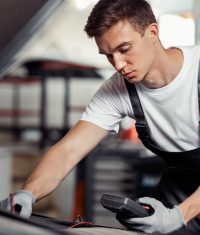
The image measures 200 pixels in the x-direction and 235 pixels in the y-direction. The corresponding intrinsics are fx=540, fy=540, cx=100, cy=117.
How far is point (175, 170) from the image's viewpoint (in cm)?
197

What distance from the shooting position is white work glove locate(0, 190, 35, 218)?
1466 mm

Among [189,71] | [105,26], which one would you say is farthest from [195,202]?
[105,26]

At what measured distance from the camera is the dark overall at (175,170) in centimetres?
182

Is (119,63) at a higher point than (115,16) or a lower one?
lower

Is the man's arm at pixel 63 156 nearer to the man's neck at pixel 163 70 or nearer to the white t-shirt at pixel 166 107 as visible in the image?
the white t-shirt at pixel 166 107

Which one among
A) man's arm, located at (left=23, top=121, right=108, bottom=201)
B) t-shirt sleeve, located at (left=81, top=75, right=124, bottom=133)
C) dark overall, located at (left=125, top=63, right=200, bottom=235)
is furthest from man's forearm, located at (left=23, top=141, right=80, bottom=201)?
dark overall, located at (left=125, top=63, right=200, bottom=235)

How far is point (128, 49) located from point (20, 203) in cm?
55

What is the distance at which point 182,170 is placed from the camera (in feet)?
6.35

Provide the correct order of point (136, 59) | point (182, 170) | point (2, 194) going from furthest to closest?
point (2, 194) → point (182, 170) → point (136, 59)

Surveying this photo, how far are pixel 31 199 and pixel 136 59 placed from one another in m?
0.52

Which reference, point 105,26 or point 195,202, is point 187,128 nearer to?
point 195,202

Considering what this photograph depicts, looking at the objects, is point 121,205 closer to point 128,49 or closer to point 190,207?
point 190,207

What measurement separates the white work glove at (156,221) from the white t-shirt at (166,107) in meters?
0.32

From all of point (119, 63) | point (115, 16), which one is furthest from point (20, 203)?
point (115, 16)
